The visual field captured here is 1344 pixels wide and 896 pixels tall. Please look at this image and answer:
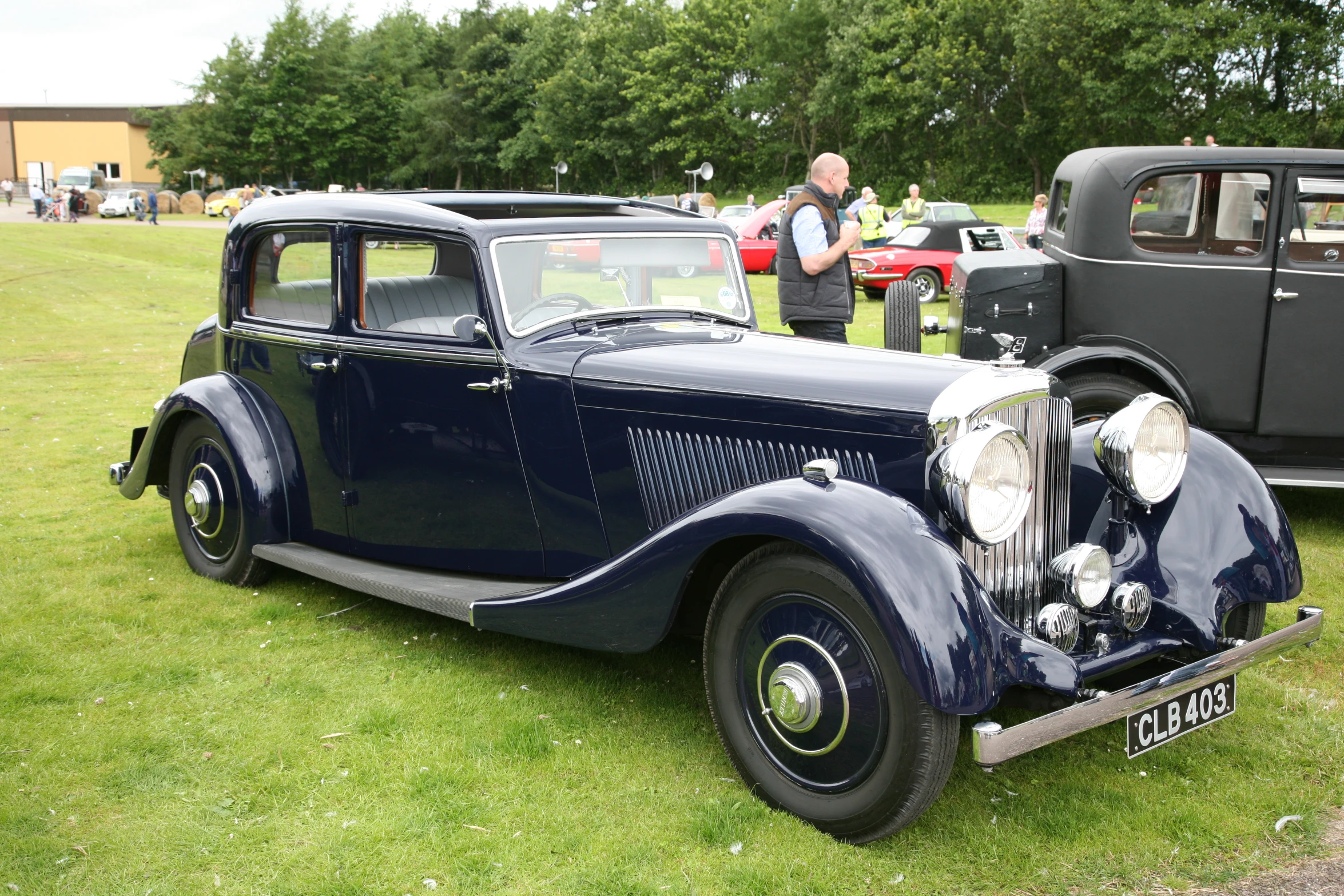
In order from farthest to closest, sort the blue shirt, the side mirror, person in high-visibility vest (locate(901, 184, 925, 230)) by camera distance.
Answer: person in high-visibility vest (locate(901, 184, 925, 230)) < the blue shirt < the side mirror

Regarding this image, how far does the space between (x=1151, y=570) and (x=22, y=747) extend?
382 centimetres

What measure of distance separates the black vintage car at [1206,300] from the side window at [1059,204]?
2.03 ft

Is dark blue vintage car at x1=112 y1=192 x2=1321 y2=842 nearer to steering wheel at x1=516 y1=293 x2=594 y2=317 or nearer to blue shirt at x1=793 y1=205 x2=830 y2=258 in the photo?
steering wheel at x1=516 y1=293 x2=594 y2=317

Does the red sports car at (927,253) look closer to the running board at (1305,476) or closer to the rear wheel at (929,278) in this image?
the rear wheel at (929,278)

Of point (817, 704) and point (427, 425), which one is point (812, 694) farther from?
point (427, 425)

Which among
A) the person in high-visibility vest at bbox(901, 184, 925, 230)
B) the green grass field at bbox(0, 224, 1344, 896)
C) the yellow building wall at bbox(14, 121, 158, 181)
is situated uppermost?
the yellow building wall at bbox(14, 121, 158, 181)

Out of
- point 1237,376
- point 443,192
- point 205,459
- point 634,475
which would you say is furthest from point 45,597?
point 1237,376

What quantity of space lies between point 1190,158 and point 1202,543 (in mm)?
3438

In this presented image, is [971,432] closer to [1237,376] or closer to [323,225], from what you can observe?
[323,225]

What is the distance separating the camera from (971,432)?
2914 millimetres

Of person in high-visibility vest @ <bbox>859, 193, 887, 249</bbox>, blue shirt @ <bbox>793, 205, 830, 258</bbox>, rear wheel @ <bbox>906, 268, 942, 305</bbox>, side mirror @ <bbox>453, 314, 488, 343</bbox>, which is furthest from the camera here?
person in high-visibility vest @ <bbox>859, 193, 887, 249</bbox>

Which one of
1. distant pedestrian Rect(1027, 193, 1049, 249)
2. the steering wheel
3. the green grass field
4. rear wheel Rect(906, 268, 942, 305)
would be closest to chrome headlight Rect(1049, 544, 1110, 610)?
the green grass field

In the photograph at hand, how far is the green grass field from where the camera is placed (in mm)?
2836

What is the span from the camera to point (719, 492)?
3504 mm
